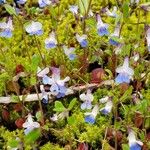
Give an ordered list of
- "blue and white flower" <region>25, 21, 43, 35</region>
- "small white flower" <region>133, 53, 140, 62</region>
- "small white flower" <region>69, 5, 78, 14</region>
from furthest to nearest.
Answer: "small white flower" <region>69, 5, 78, 14</region>, "small white flower" <region>133, 53, 140, 62</region>, "blue and white flower" <region>25, 21, 43, 35</region>

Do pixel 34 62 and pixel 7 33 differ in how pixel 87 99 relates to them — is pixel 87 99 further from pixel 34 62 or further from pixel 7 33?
pixel 7 33

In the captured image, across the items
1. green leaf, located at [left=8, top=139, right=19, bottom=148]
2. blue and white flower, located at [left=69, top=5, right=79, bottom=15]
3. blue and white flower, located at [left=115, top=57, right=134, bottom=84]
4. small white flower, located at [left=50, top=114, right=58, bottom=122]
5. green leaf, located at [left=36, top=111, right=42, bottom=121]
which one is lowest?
small white flower, located at [left=50, top=114, right=58, bottom=122]

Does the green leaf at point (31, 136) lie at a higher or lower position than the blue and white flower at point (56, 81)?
lower

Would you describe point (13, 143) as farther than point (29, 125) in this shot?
No

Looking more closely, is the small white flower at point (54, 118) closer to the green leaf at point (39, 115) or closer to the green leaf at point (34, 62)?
the green leaf at point (39, 115)

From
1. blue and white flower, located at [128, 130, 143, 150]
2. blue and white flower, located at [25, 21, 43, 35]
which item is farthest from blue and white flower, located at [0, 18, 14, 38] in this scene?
blue and white flower, located at [128, 130, 143, 150]

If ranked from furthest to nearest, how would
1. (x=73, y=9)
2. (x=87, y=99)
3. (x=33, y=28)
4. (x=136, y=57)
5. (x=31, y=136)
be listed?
(x=73, y=9) → (x=136, y=57) → (x=33, y=28) → (x=87, y=99) → (x=31, y=136)

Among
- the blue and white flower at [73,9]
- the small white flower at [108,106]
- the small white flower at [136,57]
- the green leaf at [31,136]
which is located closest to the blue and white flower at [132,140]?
the small white flower at [108,106]

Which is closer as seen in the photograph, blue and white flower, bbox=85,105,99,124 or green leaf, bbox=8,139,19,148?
green leaf, bbox=8,139,19,148

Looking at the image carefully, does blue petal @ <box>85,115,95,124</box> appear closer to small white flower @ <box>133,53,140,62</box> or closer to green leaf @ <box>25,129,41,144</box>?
green leaf @ <box>25,129,41,144</box>

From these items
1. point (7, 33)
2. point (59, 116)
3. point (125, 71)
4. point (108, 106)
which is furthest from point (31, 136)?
point (7, 33)

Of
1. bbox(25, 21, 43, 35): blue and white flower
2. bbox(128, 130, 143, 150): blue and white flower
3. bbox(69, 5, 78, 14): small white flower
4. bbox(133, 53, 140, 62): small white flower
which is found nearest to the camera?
bbox(128, 130, 143, 150): blue and white flower

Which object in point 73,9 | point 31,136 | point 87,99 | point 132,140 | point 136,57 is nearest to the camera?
point 132,140
